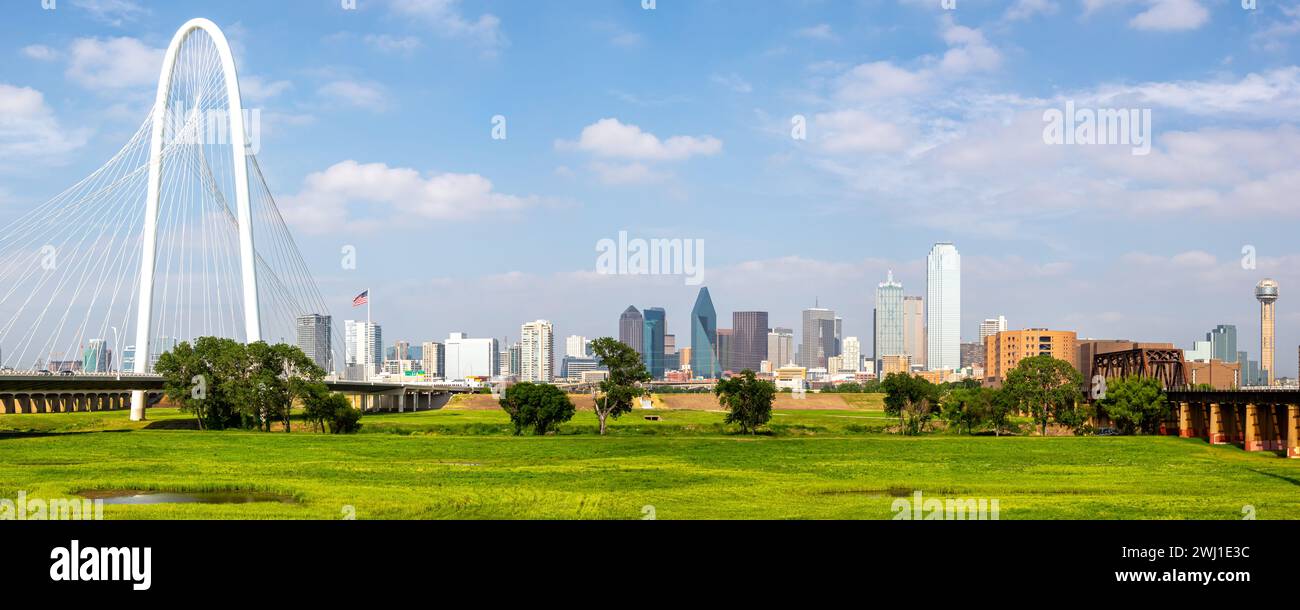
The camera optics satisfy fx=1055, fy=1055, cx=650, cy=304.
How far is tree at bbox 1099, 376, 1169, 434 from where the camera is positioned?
96562mm

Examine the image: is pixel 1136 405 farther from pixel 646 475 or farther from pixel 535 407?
pixel 646 475

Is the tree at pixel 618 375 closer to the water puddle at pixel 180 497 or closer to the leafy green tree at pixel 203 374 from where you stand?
the leafy green tree at pixel 203 374

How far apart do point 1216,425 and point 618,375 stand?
2003 inches

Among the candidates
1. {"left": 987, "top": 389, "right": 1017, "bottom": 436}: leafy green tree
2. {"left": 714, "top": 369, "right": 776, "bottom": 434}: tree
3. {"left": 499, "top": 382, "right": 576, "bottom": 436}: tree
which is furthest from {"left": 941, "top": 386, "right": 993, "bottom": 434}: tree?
{"left": 499, "top": 382, "right": 576, "bottom": 436}: tree

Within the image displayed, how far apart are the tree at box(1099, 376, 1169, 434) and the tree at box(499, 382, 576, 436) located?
51.2 meters

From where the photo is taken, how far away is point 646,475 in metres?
51.3

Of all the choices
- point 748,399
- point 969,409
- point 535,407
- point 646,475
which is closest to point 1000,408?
point 969,409

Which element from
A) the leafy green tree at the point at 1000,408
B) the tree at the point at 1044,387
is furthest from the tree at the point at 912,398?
the tree at the point at 1044,387

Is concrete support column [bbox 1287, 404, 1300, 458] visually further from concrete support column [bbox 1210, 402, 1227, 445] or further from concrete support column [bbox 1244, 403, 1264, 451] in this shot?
concrete support column [bbox 1210, 402, 1227, 445]
